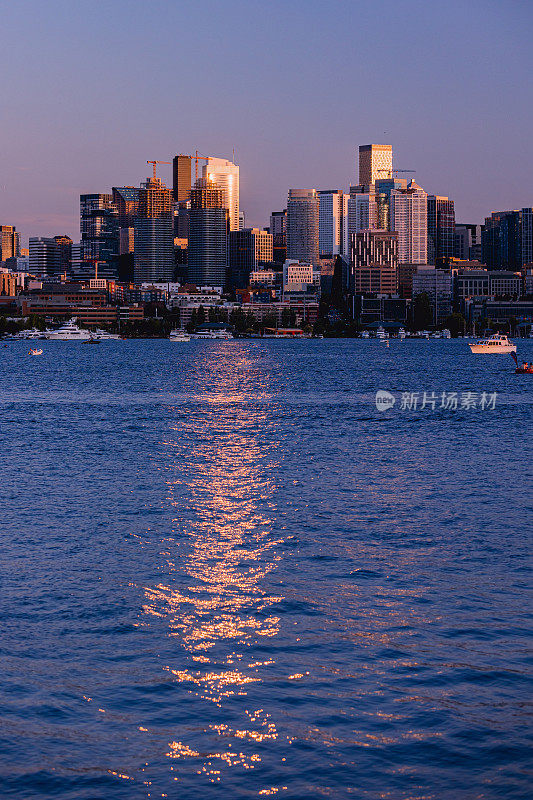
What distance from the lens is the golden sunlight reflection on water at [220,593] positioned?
57.9ft

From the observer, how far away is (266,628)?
22.9m

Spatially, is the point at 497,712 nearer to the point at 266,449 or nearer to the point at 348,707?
the point at 348,707

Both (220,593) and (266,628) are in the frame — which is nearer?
(266,628)

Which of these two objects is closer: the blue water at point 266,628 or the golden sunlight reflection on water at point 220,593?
the blue water at point 266,628

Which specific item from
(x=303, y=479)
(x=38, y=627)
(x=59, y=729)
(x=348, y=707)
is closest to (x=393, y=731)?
(x=348, y=707)

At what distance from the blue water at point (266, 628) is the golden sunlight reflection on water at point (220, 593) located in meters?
0.08

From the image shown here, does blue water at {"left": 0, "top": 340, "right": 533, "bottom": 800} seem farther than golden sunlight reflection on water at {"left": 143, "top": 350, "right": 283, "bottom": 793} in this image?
No

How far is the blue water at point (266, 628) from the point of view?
53.6ft

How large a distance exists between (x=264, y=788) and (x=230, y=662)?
17.4ft

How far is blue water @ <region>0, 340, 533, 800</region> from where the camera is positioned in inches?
643

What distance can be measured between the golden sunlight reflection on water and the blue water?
0.08 meters

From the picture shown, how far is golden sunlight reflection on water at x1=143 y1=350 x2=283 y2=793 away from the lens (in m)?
17.6

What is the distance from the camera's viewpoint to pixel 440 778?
15852mm

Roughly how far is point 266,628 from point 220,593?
125 inches
